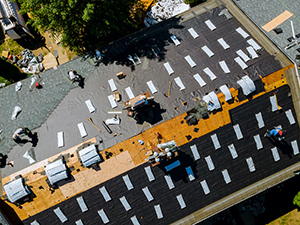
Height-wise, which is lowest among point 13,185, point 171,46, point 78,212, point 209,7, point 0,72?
point 78,212

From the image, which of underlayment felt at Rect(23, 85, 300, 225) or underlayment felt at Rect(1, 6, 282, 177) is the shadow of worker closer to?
underlayment felt at Rect(1, 6, 282, 177)

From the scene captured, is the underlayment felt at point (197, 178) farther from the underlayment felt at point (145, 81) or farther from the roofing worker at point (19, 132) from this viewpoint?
the roofing worker at point (19, 132)

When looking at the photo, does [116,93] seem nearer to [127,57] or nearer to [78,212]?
[127,57]

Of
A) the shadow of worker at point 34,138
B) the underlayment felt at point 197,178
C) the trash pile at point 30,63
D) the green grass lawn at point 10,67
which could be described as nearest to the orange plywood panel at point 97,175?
the underlayment felt at point 197,178

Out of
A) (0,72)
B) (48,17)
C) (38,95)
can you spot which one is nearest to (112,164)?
(38,95)

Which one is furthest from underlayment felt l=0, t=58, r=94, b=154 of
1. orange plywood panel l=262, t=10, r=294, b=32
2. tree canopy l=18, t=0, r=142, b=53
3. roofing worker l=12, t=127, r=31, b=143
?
orange plywood panel l=262, t=10, r=294, b=32

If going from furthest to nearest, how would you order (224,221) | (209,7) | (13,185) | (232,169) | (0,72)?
1. (0,72)
2. (224,221)
3. (209,7)
4. (232,169)
5. (13,185)
